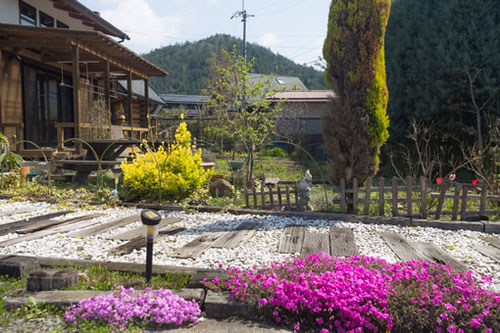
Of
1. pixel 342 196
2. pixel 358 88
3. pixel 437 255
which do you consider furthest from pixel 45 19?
pixel 437 255

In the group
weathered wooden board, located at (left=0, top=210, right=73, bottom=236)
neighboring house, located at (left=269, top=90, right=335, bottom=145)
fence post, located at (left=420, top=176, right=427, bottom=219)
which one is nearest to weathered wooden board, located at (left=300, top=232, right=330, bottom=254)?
fence post, located at (left=420, top=176, right=427, bottom=219)

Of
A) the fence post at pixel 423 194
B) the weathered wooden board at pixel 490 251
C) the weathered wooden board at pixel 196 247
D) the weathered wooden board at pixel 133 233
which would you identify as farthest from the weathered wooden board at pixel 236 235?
the weathered wooden board at pixel 490 251

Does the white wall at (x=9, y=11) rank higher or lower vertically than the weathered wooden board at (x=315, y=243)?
higher

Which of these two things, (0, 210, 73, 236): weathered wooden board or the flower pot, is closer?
(0, 210, 73, 236): weathered wooden board

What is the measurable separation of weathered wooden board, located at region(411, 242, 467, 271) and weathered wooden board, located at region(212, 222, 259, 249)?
67.2 inches

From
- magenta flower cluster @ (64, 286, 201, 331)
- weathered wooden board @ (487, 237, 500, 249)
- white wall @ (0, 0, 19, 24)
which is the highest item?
white wall @ (0, 0, 19, 24)

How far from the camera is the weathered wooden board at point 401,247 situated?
10.1ft

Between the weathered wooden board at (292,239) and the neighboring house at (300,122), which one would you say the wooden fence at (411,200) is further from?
the neighboring house at (300,122)

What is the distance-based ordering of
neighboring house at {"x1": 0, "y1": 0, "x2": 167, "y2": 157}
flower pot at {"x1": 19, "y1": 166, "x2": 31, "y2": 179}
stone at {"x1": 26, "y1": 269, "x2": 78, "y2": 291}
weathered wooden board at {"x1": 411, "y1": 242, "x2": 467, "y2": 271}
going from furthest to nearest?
neighboring house at {"x1": 0, "y1": 0, "x2": 167, "y2": 157} < flower pot at {"x1": 19, "y1": 166, "x2": 31, "y2": 179} < weathered wooden board at {"x1": 411, "y1": 242, "x2": 467, "y2": 271} < stone at {"x1": 26, "y1": 269, "x2": 78, "y2": 291}

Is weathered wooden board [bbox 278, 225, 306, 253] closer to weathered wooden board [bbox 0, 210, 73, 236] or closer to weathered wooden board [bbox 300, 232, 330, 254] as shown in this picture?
weathered wooden board [bbox 300, 232, 330, 254]

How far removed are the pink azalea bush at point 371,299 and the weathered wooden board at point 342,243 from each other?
92 centimetres

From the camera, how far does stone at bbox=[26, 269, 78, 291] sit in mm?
2166

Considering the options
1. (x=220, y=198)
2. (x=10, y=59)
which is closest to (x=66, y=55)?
(x=10, y=59)

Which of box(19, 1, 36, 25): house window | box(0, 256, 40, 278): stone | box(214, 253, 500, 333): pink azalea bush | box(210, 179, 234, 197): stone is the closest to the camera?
box(214, 253, 500, 333): pink azalea bush
